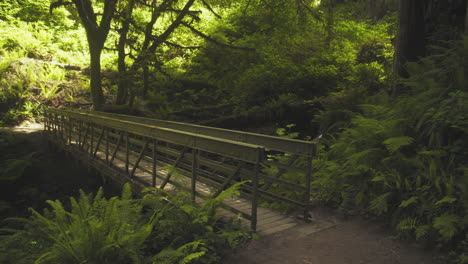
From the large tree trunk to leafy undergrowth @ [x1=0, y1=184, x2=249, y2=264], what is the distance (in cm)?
538

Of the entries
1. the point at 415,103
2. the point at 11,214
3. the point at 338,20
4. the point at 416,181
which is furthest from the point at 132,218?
the point at 338,20

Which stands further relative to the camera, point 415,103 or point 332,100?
point 332,100

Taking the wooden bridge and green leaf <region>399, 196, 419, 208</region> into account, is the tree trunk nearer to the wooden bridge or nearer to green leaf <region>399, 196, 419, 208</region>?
the wooden bridge

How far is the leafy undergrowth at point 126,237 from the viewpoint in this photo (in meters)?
3.18

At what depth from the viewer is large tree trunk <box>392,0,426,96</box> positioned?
6980mm

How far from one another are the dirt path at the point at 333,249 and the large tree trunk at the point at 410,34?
4.17 metres

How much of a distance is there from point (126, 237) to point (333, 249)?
90.9 inches

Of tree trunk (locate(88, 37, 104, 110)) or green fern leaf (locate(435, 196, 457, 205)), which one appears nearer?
green fern leaf (locate(435, 196, 457, 205))

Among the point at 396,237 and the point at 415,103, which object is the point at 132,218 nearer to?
the point at 396,237

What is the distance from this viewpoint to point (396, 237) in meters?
3.77

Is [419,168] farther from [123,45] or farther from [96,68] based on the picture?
[96,68]

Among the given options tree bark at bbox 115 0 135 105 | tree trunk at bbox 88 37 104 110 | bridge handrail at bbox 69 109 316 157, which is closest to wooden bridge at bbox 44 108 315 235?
bridge handrail at bbox 69 109 316 157

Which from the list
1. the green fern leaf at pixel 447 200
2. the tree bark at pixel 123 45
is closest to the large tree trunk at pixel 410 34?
the green fern leaf at pixel 447 200

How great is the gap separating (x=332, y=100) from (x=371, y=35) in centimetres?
578
